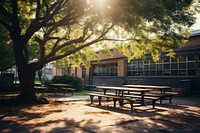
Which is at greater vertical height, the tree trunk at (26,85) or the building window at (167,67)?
the building window at (167,67)

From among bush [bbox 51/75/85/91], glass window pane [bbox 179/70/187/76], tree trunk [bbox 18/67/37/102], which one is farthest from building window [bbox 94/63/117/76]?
tree trunk [bbox 18/67/37/102]

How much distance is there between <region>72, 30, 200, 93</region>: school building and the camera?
68.0 feet

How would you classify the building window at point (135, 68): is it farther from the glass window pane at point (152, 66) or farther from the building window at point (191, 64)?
the building window at point (191, 64)

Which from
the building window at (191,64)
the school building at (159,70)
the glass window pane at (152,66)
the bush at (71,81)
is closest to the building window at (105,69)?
the school building at (159,70)

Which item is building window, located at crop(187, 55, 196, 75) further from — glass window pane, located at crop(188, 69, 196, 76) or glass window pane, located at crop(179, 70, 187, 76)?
glass window pane, located at crop(179, 70, 187, 76)

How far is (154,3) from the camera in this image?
31.9 feet

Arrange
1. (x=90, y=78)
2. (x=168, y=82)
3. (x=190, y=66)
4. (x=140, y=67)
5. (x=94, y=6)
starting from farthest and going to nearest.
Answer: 1. (x=90, y=78)
2. (x=140, y=67)
3. (x=168, y=82)
4. (x=190, y=66)
5. (x=94, y=6)

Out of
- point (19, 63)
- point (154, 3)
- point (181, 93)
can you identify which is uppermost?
point (154, 3)

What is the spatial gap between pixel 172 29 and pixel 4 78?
18.3 m

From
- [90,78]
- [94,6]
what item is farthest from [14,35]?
[90,78]

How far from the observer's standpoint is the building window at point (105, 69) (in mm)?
32406

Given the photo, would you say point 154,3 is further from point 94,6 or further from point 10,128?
point 10,128

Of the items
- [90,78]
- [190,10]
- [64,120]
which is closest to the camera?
[64,120]

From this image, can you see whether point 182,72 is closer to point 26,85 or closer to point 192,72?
point 192,72
